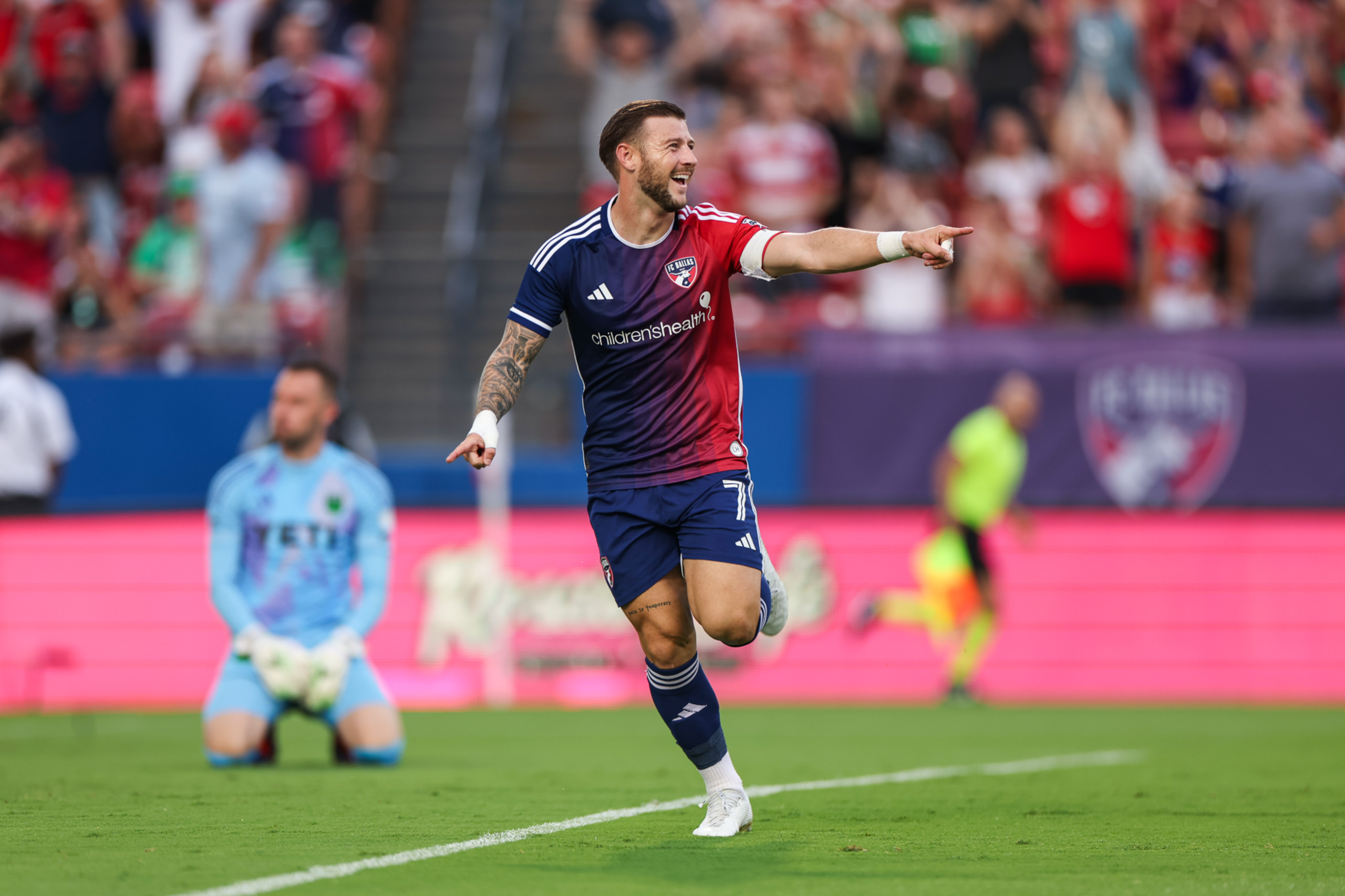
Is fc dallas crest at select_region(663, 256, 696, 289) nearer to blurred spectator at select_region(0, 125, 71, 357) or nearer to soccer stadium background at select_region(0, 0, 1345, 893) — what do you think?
soccer stadium background at select_region(0, 0, 1345, 893)

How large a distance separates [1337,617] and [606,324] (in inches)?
408

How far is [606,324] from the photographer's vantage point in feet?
21.9

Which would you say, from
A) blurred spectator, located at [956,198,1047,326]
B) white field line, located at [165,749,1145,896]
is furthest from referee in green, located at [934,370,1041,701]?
white field line, located at [165,749,1145,896]

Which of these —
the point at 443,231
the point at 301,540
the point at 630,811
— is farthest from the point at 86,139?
the point at 630,811

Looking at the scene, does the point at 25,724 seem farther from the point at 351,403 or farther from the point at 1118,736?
the point at 1118,736

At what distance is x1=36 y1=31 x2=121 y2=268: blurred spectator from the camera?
18938mm

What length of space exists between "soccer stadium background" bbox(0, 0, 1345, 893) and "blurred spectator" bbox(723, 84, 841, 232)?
0.05m

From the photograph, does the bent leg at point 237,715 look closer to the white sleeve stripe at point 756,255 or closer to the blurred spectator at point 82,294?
the white sleeve stripe at point 756,255

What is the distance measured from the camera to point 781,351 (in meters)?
16.2

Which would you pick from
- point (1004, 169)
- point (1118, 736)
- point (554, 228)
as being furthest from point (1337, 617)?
point (554, 228)

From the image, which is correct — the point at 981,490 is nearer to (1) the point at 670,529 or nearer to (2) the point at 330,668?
(2) the point at 330,668

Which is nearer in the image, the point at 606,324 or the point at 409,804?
the point at 606,324

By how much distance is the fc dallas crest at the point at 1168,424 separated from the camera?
15.5 metres

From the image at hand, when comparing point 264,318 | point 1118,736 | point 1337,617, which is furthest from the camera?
point 264,318
